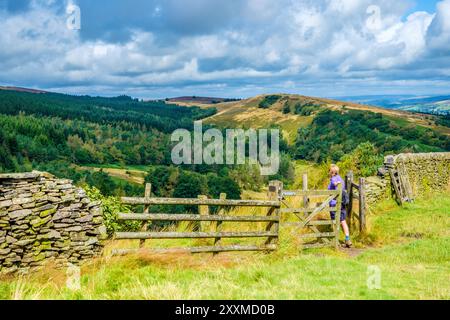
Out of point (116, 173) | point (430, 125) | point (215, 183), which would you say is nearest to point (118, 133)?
point (116, 173)

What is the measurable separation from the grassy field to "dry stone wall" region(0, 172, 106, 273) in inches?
20.9

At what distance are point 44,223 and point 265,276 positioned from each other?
5.51 metres

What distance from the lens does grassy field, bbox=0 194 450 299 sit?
20.5 feet

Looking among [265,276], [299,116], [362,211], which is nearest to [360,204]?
[362,211]

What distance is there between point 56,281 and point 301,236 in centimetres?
623

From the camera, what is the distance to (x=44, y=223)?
405 inches

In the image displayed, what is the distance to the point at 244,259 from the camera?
10055mm

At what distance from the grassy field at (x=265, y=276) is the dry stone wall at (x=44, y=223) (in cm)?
53

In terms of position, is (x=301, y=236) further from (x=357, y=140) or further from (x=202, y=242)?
(x=357, y=140)

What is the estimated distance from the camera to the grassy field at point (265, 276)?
624 cm

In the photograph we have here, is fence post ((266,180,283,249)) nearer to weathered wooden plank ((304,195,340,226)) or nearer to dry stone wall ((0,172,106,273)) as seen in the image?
weathered wooden plank ((304,195,340,226))

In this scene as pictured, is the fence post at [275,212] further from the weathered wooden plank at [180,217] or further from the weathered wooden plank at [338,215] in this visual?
the weathered wooden plank at [338,215]

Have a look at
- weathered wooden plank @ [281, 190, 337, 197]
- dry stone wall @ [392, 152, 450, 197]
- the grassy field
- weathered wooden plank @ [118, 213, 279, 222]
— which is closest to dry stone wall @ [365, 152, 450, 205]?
dry stone wall @ [392, 152, 450, 197]

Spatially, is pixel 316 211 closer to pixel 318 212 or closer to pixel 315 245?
pixel 318 212
